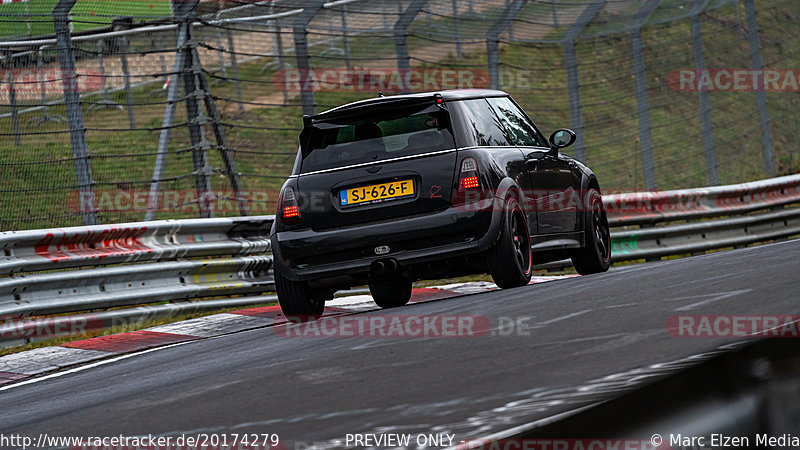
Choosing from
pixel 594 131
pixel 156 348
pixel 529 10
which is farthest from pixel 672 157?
pixel 156 348

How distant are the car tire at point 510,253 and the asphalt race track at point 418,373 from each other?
1.95ft

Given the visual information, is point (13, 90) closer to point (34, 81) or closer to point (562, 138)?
point (34, 81)

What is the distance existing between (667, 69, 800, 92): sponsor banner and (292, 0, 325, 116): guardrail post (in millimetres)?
7037

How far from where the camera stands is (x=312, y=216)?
802cm

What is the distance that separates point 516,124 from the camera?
923cm

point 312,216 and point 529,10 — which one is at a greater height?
point 529,10

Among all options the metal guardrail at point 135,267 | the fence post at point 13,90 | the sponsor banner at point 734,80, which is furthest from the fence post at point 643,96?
the fence post at point 13,90

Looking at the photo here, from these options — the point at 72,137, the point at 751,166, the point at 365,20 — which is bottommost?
the point at 751,166

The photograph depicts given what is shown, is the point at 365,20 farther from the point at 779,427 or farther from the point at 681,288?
the point at 779,427

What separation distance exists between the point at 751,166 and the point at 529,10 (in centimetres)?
1276

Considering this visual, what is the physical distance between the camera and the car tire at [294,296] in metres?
8.24

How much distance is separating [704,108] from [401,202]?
10074mm

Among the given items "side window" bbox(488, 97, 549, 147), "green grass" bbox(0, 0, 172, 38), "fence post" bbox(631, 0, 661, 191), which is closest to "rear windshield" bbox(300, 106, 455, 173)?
"side window" bbox(488, 97, 549, 147)

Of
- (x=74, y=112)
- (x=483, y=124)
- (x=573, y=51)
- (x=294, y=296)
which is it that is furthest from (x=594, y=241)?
(x=573, y=51)
